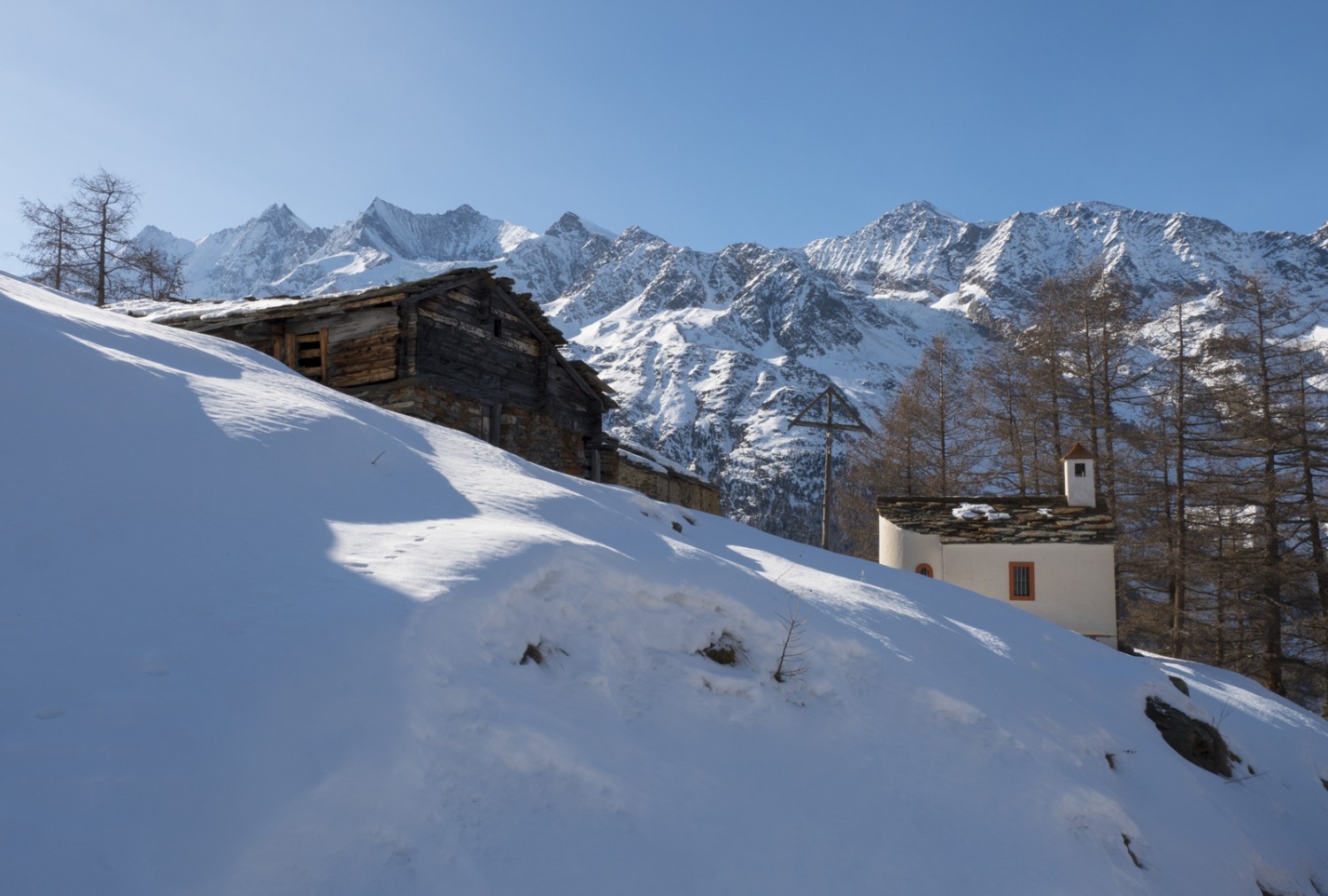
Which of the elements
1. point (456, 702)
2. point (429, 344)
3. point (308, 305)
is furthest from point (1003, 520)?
point (456, 702)

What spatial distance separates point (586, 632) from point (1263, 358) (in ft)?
79.1

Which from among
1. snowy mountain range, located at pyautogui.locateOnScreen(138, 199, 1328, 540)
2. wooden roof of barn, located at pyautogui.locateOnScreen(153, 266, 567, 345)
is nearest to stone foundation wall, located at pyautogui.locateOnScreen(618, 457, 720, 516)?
wooden roof of barn, located at pyautogui.locateOnScreen(153, 266, 567, 345)

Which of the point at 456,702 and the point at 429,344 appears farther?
the point at 429,344

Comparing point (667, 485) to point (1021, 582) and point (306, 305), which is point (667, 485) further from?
point (306, 305)

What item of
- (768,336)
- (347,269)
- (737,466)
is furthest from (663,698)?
(347,269)

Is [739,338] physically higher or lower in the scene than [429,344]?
higher

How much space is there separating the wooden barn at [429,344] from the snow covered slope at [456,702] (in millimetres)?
7742

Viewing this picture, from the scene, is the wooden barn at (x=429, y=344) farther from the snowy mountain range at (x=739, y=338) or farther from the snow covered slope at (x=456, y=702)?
the snowy mountain range at (x=739, y=338)

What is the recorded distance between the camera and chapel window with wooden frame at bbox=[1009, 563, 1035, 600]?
58.9ft

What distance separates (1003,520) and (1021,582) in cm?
168

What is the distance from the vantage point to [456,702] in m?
4.20

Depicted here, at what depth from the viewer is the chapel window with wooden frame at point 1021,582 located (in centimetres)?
1795

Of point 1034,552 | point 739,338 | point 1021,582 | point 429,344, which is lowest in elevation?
point 1021,582

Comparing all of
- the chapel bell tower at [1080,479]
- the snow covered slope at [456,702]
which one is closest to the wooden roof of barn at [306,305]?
the snow covered slope at [456,702]
